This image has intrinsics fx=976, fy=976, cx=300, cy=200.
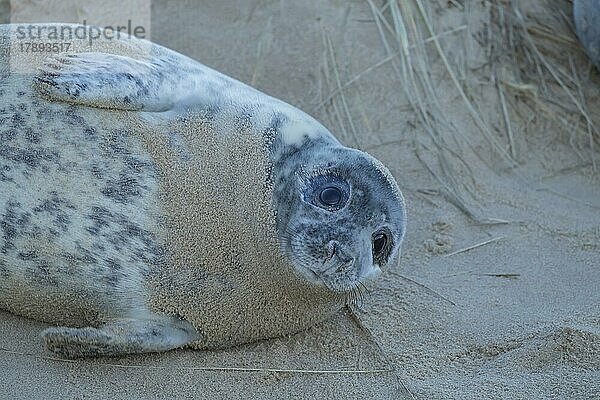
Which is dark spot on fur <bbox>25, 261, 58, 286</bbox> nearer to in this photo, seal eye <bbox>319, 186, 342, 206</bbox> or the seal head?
the seal head

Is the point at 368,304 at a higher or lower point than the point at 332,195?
lower

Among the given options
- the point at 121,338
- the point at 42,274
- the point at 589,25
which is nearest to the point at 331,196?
the point at 121,338

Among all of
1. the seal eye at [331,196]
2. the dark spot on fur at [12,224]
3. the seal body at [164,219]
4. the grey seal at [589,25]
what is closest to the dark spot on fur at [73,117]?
the seal body at [164,219]

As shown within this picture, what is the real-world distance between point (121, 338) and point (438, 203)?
1682mm

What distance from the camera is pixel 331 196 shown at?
9.15 feet

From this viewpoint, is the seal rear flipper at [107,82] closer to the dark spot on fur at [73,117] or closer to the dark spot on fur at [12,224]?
the dark spot on fur at [73,117]

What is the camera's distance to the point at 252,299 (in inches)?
110

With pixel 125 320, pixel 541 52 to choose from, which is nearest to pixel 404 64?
pixel 541 52

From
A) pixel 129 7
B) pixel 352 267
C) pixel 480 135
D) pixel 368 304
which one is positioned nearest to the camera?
pixel 352 267

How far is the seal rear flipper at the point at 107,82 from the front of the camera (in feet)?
9.34

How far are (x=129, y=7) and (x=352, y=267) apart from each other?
8.09 ft

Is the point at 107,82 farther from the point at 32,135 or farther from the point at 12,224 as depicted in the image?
the point at 12,224

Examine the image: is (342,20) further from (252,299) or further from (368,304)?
(252,299)

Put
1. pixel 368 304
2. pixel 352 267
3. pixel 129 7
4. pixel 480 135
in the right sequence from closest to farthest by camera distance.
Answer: pixel 352 267 → pixel 368 304 → pixel 480 135 → pixel 129 7
